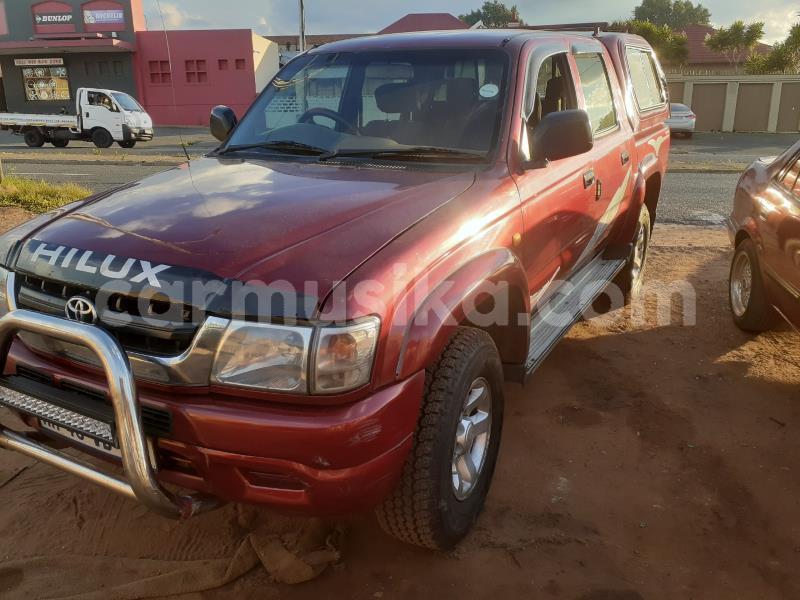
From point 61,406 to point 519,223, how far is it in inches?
74.1

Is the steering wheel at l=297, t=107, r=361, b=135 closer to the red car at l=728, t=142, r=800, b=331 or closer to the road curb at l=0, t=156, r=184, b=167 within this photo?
the red car at l=728, t=142, r=800, b=331


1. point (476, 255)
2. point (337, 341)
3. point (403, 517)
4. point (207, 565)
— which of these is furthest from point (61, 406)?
point (476, 255)

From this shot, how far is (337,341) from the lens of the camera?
195cm

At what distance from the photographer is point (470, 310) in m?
2.49

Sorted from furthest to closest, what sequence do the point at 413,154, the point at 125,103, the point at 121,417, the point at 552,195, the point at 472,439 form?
the point at 125,103 < the point at 552,195 < the point at 413,154 < the point at 472,439 < the point at 121,417

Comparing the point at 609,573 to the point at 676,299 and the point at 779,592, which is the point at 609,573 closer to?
the point at 779,592

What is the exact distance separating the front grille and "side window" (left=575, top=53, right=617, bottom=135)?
9.37 feet

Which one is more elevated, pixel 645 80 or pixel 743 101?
pixel 645 80

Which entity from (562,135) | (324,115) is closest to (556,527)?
(562,135)

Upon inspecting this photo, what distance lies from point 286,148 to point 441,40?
100 centimetres

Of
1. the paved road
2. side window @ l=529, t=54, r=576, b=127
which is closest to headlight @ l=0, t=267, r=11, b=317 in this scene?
side window @ l=529, t=54, r=576, b=127

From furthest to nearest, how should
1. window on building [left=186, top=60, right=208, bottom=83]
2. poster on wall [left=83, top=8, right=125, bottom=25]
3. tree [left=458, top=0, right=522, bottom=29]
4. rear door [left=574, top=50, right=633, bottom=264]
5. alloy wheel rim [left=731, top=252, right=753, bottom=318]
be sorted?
1. tree [left=458, top=0, right=522, bottom=29]
2. window on building [left=186, top=60, right=208, bottom=83]
3. poster on wall [left=83, top=8, right=125, bottom=25]
4. alloy wheel rim [left=731, top=252, right=753, bottom=318]
5. rear door [left=574, top=50, right=633, bottom=264]

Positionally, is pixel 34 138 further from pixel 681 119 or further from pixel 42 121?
pixel 681 119

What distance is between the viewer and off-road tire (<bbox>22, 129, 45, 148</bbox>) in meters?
22.0
